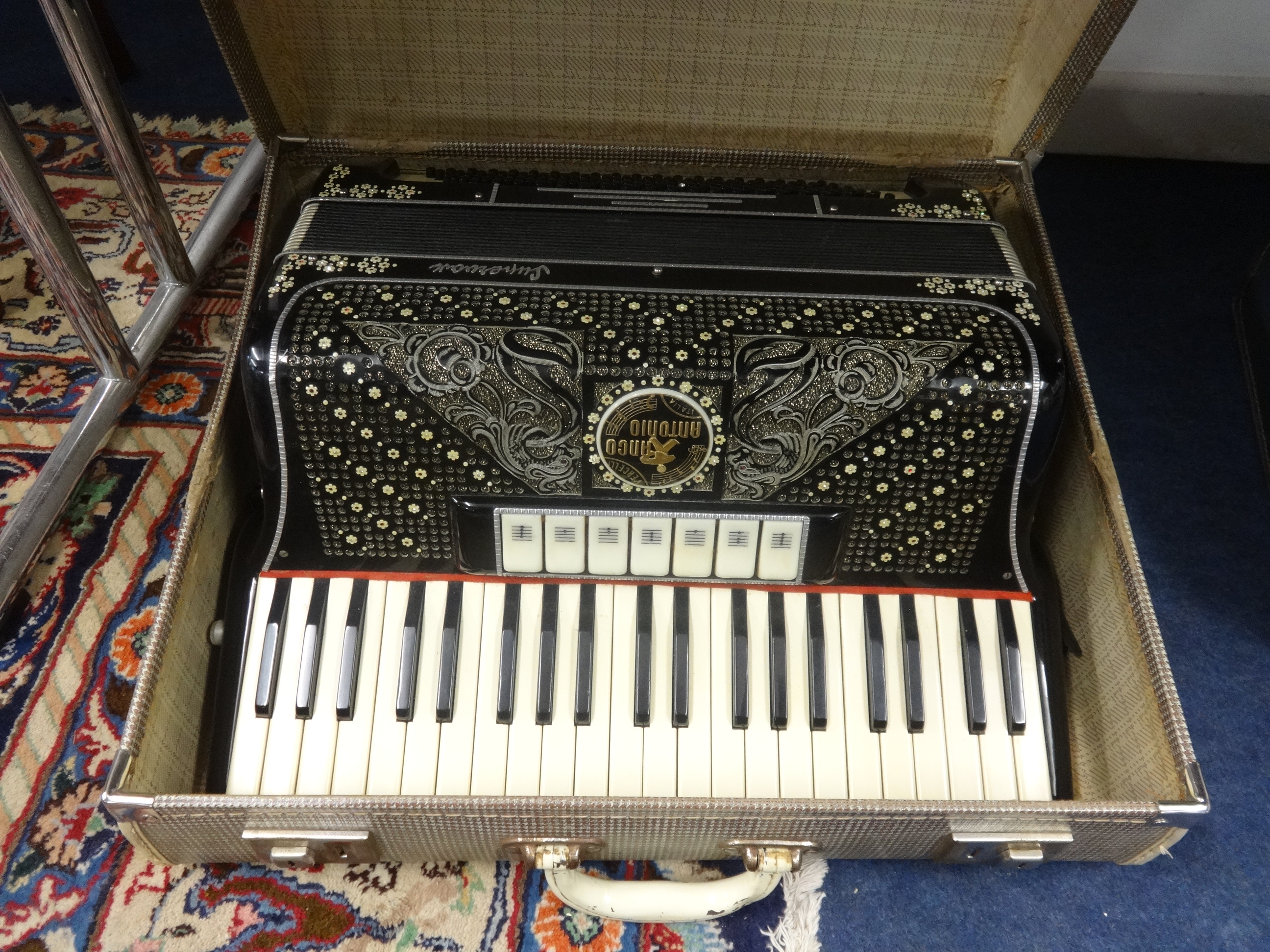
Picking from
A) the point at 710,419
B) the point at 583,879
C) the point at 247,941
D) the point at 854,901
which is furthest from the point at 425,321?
the point at 854,901

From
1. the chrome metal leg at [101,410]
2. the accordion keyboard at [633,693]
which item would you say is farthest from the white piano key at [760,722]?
the chrome metal leg at [101,410]

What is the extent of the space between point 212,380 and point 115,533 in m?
0.34

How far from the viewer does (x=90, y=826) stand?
120cm

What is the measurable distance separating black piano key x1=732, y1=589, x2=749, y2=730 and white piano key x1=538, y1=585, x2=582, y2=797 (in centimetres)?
19

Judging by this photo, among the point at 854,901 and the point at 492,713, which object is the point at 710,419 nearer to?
the point at 492,713

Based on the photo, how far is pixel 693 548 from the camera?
1110mm

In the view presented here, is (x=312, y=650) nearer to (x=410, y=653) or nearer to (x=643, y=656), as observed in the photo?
(x=410, y=653)

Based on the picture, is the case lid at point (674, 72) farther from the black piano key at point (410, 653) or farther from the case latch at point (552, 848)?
the case latch at point (552, 848)

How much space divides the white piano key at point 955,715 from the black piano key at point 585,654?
0.41 metres

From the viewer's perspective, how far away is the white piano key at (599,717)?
1.04 metres

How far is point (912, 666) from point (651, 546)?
0.35 m

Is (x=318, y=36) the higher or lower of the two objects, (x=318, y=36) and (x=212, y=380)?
the higher

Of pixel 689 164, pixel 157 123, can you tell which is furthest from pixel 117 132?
pixel 689 164

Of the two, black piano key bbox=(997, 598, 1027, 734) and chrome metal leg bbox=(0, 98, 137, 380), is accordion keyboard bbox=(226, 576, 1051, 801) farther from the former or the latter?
chrome metal leg bbox=(0, 98, 137, 380)
